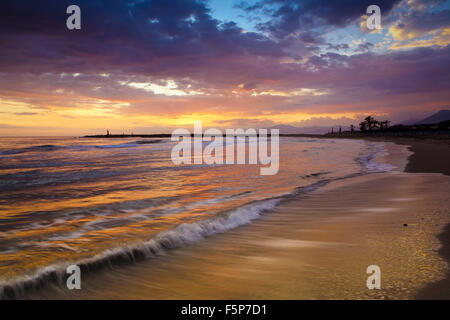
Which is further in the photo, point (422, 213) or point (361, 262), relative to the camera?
point (422, 213)

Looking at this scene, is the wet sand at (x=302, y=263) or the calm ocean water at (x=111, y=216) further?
the calm ocean water at (x=111, y=216)

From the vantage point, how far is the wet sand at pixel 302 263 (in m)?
2.85

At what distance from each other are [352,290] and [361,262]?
0.81 m

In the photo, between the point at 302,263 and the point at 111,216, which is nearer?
the point at 302,263

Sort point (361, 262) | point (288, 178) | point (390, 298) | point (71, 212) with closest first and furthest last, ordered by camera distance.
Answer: point (390, 298)
point (361, 262)
point (71, 212)
point (288, 178)

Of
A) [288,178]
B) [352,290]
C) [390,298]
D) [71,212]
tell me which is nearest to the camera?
[390,298]

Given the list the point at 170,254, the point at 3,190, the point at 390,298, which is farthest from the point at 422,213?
the point at 3,190

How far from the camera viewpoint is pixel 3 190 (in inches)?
400

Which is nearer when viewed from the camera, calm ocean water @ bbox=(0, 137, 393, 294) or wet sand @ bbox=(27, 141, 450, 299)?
wet sand @ bbox=(27, 141, 450, 299)

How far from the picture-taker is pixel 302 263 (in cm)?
357

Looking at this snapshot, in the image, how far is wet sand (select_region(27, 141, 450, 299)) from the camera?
2848 millimetres

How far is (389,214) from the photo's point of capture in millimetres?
5879
